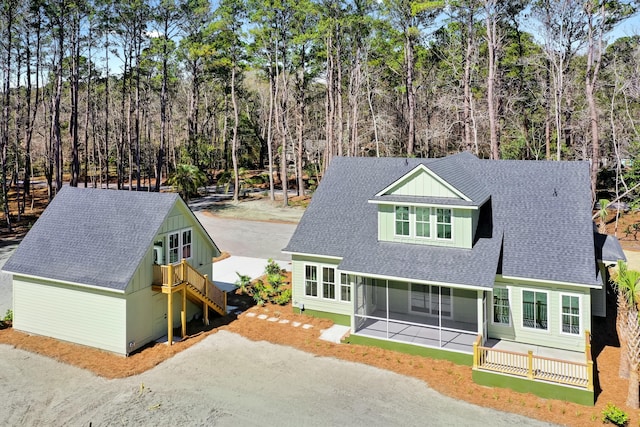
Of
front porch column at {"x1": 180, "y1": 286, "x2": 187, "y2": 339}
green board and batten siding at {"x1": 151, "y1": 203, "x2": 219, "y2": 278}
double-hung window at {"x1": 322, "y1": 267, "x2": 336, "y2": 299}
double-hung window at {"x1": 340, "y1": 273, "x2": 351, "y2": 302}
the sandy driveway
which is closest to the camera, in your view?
the sandy driveway

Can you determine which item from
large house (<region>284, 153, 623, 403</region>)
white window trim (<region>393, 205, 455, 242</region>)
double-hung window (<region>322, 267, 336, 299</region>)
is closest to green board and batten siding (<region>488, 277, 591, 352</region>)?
large house (<region>284, 153, 623, 403</region>)

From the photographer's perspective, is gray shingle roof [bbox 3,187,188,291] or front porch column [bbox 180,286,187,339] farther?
front porch column [bbox 180,286,187,339]

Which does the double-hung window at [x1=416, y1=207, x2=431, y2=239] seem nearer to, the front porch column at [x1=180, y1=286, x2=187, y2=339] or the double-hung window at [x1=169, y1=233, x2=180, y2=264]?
the front porch column at [x1=180, y1=286, x2=187, y2=339]

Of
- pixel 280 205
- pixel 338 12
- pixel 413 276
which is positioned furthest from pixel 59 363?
pixel 338 12

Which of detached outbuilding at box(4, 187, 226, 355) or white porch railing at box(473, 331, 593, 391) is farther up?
detached outbuilding at box(4, 187, 226, 355)

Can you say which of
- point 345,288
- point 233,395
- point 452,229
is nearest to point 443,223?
point 452,229

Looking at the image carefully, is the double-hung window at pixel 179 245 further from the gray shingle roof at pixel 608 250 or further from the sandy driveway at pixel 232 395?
the gray shingle roof at pixel 608 250

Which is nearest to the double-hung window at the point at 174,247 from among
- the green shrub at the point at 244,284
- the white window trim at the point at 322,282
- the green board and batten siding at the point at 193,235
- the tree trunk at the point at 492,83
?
the green board and batten siding at the point at 193,235
